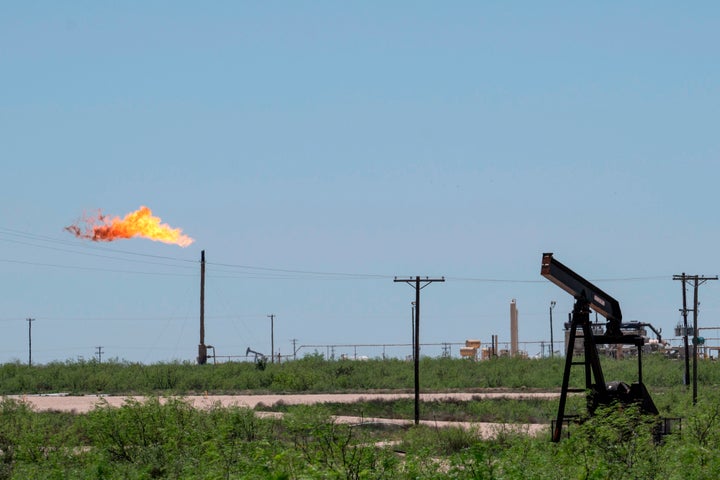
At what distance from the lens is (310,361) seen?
69.2m

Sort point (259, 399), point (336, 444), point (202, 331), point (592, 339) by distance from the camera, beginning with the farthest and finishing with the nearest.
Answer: point (202, 331)
point (259, 399)
point (592, 339)
point (336, 444)

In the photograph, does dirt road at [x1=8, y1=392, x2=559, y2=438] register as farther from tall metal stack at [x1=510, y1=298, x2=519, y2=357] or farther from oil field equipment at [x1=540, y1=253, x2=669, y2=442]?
tall metal stack at [x1=510, y1=298, x2=519, y2=357]

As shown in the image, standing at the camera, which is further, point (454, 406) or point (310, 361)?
point (310, 361)

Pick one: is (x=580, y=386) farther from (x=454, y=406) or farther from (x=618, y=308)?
(x=618, y=308)

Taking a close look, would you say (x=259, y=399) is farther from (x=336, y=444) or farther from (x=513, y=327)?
(x=513, y=327)

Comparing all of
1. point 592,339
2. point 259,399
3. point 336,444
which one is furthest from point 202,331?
point 336,444

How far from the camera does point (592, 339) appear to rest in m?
28.9

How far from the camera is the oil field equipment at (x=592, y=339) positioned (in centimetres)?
2759

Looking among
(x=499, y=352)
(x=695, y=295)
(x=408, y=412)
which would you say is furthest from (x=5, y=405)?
(x=499, y=352)

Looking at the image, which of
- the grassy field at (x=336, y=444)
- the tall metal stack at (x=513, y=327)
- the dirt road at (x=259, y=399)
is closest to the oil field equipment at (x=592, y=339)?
the grassy field at (x=336, y=444)

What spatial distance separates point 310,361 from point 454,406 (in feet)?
80.0

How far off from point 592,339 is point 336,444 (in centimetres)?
1242

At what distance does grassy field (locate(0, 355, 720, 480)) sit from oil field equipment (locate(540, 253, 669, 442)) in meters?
0.79

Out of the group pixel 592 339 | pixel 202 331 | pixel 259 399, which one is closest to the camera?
pixel 592 339
